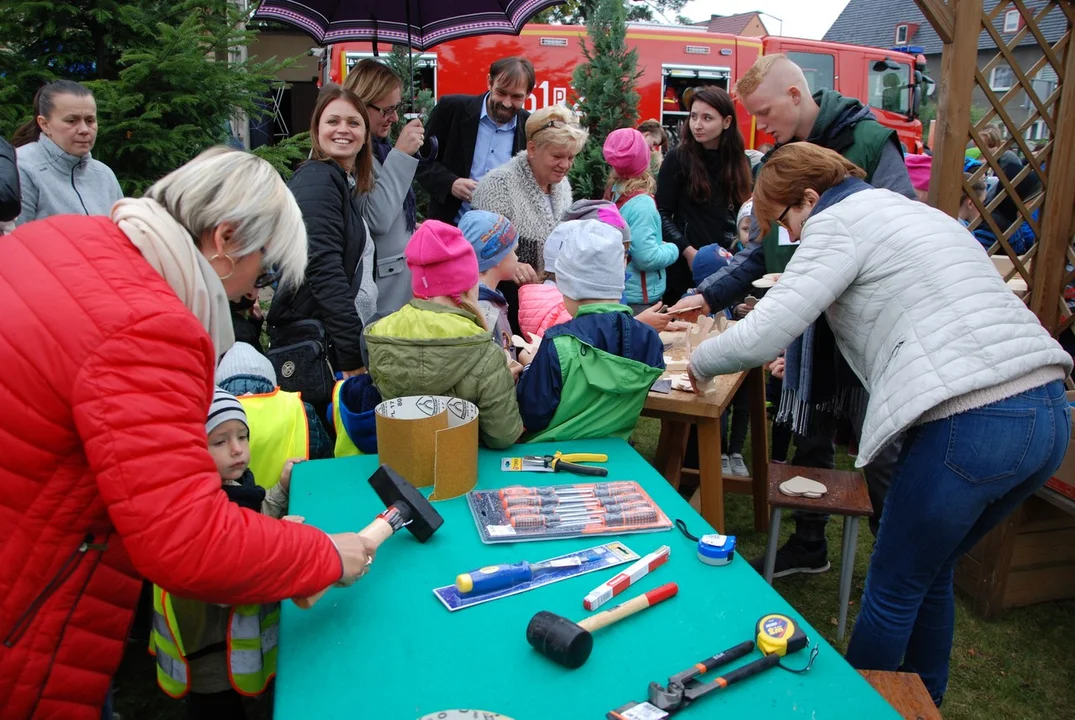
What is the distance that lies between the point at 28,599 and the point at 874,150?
9.85ft

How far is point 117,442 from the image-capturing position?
3.58ft

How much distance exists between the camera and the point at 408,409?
2.05 m

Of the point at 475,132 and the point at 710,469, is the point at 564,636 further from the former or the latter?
the point at 475,132

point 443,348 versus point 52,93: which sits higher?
point 52,93

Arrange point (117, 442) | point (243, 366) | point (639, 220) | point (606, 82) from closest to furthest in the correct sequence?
point (117, 442) → point (243, 366) → point (639, 220) → point (606, 82)

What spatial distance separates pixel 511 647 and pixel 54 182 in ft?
12.8

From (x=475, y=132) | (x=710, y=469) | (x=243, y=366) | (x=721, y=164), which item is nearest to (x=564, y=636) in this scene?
(x=243, y=366)

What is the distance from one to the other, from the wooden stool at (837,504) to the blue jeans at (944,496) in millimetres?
586

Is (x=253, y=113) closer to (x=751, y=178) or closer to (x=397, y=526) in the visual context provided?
(x=751, y=178)

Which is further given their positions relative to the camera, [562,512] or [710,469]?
[710,469]

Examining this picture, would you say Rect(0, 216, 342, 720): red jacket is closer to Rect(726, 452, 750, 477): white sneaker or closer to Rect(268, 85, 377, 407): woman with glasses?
Rect(268, 85, 377, 407): woman with glasses

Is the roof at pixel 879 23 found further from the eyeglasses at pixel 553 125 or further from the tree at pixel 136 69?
the eyeglasses at pixel 553 125

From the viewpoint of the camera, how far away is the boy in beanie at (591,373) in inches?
91.7

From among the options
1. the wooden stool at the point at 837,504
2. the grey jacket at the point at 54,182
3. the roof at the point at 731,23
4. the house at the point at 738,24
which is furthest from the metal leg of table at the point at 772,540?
the roof at the point at 731,23
